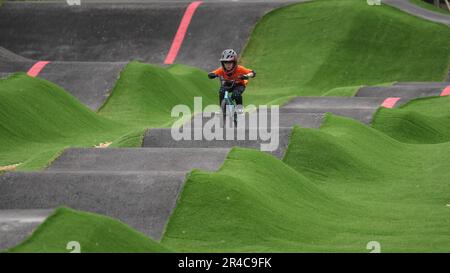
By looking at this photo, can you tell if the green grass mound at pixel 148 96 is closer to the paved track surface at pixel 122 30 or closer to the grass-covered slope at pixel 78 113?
the grass-covered slope at pixel 78 113

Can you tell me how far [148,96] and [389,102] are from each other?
9.22 meters

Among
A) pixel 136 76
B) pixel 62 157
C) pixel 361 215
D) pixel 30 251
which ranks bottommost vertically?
pixel 30 251

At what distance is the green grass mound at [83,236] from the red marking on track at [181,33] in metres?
36.4

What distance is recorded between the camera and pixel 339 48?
173ft

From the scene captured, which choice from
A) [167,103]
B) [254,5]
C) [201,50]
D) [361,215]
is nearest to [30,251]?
[361,215]

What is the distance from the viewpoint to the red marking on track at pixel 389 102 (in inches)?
1633

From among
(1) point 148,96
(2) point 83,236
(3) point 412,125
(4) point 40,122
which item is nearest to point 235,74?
(4) point 40,122

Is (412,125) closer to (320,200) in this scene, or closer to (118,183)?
(320,200)

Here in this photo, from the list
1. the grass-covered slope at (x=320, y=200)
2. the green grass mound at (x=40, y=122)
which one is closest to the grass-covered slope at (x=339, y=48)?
the green grass mound at (x=40, y=122)

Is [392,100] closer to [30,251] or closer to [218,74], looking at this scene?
[218,74]

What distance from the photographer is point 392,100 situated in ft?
139

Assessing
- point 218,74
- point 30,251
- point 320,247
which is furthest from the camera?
point 218,74

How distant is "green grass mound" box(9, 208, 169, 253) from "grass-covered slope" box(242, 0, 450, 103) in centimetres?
3135

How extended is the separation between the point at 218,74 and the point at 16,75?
1029 cm
